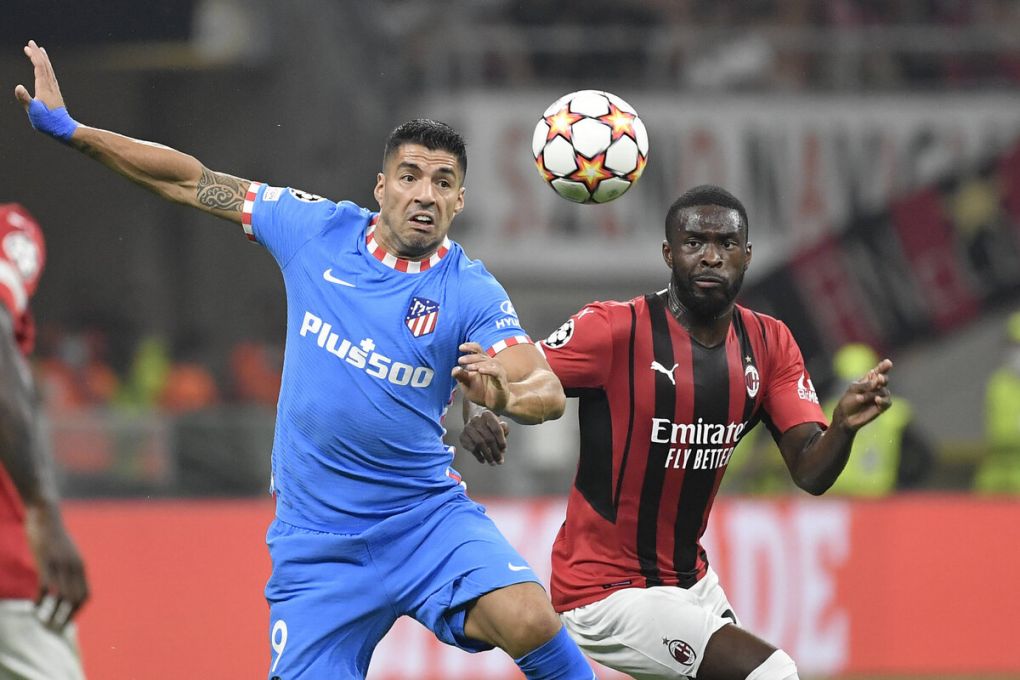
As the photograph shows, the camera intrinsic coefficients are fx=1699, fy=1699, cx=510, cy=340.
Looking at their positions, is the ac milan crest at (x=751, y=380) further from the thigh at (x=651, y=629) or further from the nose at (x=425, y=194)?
the nose at (x=425, y=194)

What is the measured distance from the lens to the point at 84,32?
1284 centimetres

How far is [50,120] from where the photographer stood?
20.5 feet

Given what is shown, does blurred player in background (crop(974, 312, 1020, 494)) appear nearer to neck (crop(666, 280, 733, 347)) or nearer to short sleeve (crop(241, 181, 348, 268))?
neck (crop(666, 280, 733, 347))

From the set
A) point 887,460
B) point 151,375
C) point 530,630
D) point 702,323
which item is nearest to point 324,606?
point 530,630

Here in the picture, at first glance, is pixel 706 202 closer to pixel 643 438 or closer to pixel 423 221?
pixel 643 438

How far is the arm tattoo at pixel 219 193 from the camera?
6.25 metres

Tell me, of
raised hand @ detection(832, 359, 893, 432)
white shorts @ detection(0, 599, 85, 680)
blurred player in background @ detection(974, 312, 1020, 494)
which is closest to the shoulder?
raised hand @ detection(832, 359, 893, 432)

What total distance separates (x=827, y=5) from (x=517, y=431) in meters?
8.77

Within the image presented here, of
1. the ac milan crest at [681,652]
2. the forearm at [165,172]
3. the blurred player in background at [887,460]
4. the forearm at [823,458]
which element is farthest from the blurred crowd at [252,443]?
the forearm at [165,172]

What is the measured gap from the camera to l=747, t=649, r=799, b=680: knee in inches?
243

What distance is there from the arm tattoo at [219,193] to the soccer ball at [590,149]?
1343mm

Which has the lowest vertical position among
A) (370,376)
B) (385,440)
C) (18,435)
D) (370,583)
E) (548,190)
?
(370,583)

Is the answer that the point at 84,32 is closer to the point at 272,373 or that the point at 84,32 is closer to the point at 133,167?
the point at 272,373

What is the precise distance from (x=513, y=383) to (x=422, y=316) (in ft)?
2.05
